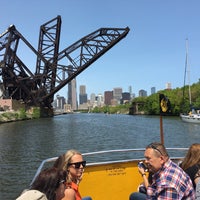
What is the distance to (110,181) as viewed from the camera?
4.29 m

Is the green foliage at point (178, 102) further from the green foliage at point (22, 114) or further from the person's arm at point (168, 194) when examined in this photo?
the person's arm at point (168, 194)

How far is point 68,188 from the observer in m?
2.47

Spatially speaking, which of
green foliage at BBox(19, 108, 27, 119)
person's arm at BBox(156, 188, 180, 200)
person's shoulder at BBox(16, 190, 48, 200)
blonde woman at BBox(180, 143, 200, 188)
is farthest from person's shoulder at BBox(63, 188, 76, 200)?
green foliage at BBox(19, 108, 27, 119)

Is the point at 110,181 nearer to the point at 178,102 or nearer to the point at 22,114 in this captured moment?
the point at 22,114

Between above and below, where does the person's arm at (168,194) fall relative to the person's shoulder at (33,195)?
below

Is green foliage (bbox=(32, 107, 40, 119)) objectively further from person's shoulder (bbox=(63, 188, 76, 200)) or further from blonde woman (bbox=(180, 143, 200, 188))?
person's shoulder (bbox=(63, 188, 76, 200))

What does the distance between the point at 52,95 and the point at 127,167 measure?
1579 inches

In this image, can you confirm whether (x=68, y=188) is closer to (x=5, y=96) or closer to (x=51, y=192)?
(x=51, y=192)

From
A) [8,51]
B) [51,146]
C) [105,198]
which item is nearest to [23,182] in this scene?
[105,198]

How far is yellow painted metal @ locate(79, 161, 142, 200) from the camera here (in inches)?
161

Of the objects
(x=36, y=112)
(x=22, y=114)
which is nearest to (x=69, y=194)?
(x=22, y=114)

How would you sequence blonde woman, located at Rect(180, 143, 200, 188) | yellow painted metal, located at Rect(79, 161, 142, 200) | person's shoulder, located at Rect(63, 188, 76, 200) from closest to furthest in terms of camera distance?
person's shoulder, located at Rect(63, 188, 76, 200) → blonde woman, located at Rect(180, 143, 200, 188) → yellow painted metal, located at Rect(79, 161, 142, 200)

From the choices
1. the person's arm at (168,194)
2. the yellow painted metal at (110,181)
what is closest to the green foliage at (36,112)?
the yellow painted metal at (110,181)

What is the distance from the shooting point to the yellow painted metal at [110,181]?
4.10m
